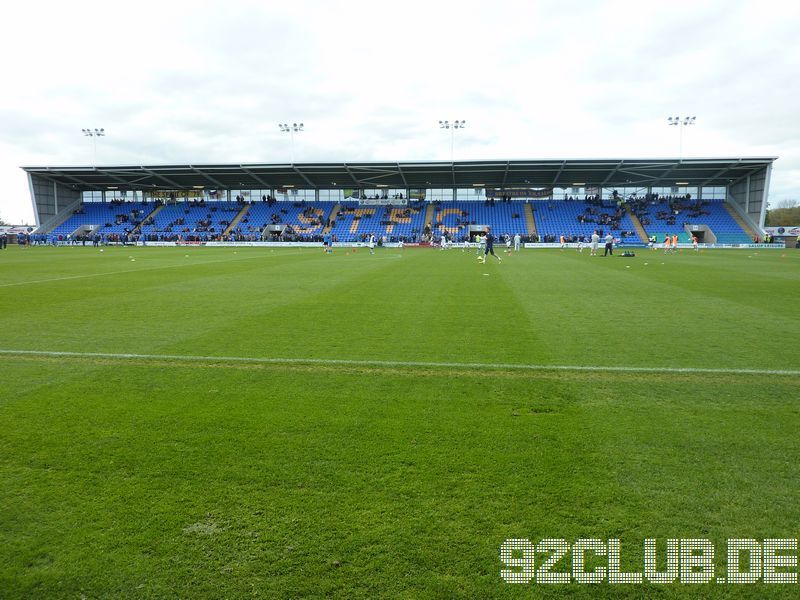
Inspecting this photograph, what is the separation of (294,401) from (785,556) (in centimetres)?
442

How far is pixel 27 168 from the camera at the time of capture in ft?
210

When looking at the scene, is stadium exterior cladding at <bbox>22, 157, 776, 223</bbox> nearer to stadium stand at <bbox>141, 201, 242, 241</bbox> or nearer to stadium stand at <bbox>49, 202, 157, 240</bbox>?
stadium stand at <bbox>49, 202, 157, 240</bbox>

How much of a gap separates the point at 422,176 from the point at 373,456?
63.2 meters

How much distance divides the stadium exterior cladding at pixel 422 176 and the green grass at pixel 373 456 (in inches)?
2050

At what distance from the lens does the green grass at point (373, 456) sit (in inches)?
113

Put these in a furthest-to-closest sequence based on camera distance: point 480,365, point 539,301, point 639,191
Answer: point 639,191
point 539,301
point 480,365

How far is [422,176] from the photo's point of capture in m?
64.6

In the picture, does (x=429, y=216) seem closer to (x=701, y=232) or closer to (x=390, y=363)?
(x=701, y=232)

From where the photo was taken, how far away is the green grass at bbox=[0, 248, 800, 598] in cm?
286

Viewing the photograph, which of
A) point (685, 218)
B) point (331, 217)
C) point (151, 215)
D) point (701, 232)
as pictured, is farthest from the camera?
point (151, 215)

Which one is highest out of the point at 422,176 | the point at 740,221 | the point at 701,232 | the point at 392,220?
the point at 422,176

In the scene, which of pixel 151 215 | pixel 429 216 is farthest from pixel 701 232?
pixel 151 215

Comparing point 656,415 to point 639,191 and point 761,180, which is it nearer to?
point 761,180

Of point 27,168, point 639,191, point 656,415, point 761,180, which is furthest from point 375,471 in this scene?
point 27,168
